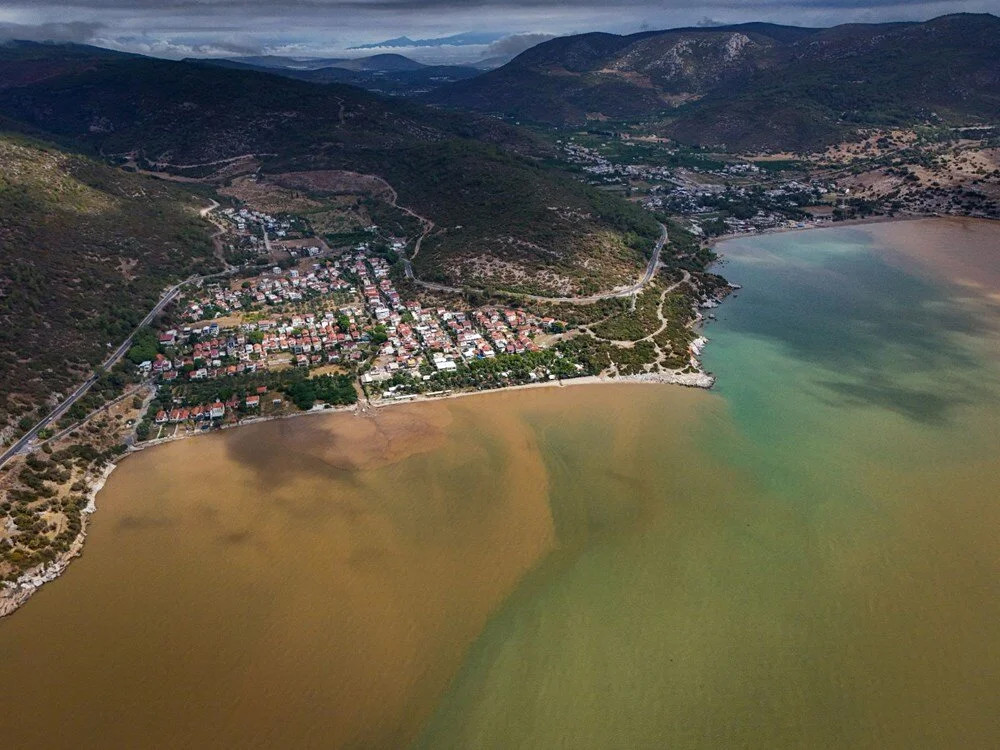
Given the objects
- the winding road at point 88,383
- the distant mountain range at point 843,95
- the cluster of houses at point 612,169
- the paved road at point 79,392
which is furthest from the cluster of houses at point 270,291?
the distant mountain range at point 843,95

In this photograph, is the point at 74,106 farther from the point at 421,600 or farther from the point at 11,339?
the point at 421,600

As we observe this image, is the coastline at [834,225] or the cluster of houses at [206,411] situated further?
the coastline at [834,225]

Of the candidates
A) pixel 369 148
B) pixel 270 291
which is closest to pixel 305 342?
pixel 270 291

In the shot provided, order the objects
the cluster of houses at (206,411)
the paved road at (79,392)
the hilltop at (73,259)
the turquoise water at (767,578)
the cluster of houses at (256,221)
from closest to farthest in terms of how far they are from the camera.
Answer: the turquoise water at (767,578)
the paved road at (79,392)
the cluster of houses at (206,411)
the hilltop at (73,259)
the cluster of houses at (256,221)

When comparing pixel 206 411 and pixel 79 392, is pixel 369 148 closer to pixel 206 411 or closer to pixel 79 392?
pixel 79 392

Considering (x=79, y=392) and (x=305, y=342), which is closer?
(x=79, y=392)

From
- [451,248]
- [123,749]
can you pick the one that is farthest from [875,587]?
[451,248]

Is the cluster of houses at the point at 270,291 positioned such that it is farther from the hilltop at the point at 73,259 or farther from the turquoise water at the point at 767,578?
the turquoise water at the point at 767,578
